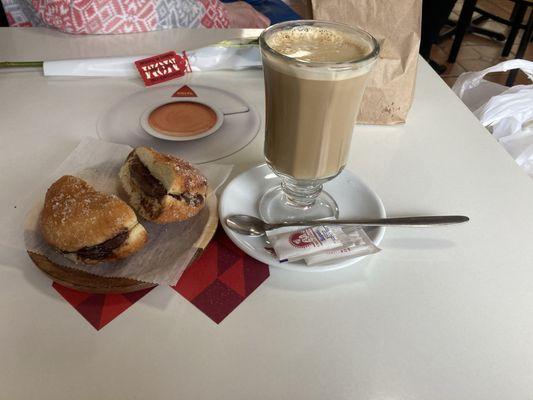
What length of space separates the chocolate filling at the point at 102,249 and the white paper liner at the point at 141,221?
0.05 ft

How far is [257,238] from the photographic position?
62cm

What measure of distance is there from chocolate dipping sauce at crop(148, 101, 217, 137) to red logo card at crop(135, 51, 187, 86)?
0.14m

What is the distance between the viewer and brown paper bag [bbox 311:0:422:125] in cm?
82

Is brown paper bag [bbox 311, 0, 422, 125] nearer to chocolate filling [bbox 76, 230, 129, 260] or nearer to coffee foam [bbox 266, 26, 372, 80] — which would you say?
coffee foam [bbox 266, 26, 372, 80]

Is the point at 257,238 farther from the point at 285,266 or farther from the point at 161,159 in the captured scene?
the point at 161,159

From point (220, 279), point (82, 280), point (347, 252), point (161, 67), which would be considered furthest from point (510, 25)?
point (82, 280)

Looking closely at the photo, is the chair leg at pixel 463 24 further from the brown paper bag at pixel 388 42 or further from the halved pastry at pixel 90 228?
the halved pastry at pixel 90 228

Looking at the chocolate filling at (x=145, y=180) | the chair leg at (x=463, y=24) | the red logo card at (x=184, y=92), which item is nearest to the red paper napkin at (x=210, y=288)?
the chocolate filling at (x=145, y=180)

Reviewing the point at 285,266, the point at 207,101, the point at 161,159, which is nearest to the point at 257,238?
the point at 285,266

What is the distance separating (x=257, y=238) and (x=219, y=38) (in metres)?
0.74

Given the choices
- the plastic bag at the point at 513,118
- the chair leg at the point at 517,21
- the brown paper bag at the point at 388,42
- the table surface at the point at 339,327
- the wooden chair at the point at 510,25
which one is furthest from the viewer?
the chair leg at the point at 517,21

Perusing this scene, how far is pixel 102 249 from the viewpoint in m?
→ 0.55

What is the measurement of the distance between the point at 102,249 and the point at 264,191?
28 centimetres

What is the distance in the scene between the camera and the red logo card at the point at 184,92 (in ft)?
3.19
